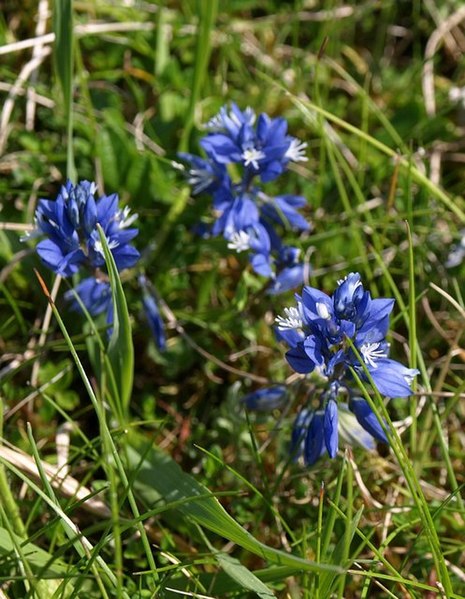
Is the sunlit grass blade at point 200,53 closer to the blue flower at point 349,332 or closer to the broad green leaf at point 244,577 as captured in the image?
the blue flower at point 349,332

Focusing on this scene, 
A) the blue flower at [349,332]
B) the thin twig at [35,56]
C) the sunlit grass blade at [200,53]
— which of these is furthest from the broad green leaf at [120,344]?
the thin twig at [35,56]

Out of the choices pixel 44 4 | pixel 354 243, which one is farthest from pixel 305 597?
pixel 44 4

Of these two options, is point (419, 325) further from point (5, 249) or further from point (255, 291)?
point (5, 249)

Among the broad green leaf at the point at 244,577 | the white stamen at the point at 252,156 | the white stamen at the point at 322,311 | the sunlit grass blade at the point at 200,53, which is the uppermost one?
the sunlit grass blade at the point at 200,53

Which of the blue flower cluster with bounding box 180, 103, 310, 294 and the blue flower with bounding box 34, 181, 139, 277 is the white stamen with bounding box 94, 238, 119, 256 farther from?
the blue flower cluster with bounding box 180, 103, 310, 294

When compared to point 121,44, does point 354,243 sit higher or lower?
lower

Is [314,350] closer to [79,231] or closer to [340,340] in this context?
[340,340]

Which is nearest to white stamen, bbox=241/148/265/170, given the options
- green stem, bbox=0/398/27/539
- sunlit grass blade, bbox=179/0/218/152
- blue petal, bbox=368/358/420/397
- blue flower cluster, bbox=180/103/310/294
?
blue flower cluster, bbox=180/103/310/294
